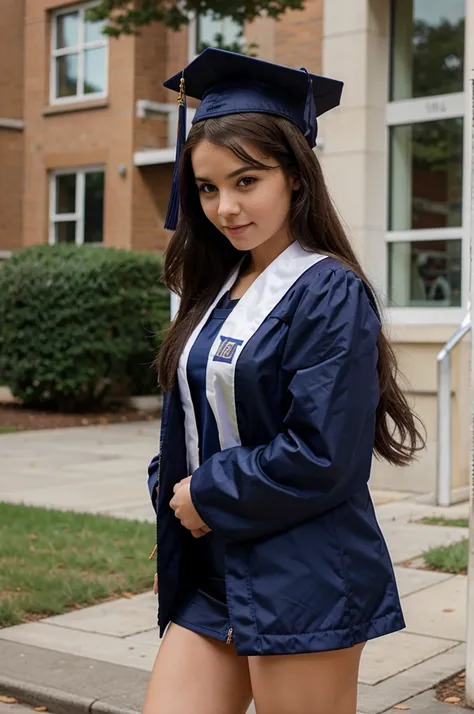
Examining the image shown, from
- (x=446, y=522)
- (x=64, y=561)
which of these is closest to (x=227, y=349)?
(x=64, y=561)

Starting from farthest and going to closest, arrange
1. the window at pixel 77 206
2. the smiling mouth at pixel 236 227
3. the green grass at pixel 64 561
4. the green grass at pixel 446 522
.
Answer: the window at pixel 77 206 < the green grass at pixel 446 522 < the green grass at pixel 64 561 < the smiling mouth at pixel 236 227

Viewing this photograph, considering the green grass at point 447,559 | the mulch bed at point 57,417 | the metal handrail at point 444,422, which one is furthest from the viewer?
the mulch bed at point 57,417

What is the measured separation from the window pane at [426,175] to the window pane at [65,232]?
12159 mm

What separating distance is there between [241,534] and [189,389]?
38cm

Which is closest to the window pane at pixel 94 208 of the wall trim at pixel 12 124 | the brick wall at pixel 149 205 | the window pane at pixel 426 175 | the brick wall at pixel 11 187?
the brick wall at pixel 149 205

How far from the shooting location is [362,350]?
226 cm

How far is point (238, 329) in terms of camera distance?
2377mm

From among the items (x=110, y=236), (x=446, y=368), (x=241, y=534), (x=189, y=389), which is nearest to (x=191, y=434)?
(x=189, y=389)

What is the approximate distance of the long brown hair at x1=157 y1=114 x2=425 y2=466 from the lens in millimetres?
2404

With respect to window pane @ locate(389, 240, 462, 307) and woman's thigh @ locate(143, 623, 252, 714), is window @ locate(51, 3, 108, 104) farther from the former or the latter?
woman's thigh @ locate(143, 623, 252, 714)

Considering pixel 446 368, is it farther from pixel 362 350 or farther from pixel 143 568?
pixel 362 350

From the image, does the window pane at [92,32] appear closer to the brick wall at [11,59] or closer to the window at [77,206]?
the brick wall at [11,59]

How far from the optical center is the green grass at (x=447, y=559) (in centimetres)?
657

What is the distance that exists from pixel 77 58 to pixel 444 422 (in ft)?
49.0
